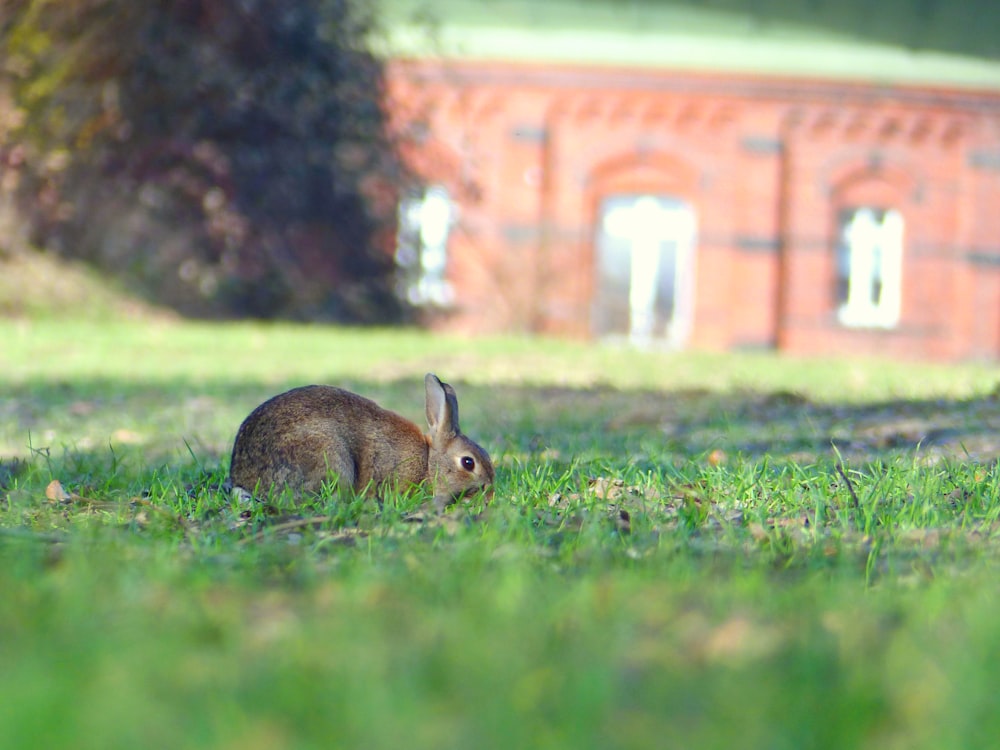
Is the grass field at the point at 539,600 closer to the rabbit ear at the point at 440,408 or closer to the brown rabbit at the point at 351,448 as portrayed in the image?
the brown rabbit at the point at 351,448

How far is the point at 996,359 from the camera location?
2758 centimetres

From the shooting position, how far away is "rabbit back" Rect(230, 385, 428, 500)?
496 centimetres

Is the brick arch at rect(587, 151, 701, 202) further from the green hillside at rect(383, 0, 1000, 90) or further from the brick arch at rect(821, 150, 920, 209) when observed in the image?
the brick arch at rect(821, 150, 920, 209)

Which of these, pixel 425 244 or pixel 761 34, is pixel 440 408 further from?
pixel 761 34

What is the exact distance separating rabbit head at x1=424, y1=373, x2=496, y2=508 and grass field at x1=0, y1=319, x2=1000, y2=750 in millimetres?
186

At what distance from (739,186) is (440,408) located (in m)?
23.0

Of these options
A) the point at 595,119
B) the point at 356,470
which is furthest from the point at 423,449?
the point at 595,119

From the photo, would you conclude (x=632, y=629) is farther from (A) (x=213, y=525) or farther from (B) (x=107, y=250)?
(B) (x=107, y=250)

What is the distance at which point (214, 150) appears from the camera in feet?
73.3

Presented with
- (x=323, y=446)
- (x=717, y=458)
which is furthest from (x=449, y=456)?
(x=717, y=458)

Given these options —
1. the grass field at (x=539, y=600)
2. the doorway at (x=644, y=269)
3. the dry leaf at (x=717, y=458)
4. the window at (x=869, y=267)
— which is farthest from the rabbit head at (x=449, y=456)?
the window at (x=869, y=267)

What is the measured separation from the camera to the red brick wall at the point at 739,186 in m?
26.7

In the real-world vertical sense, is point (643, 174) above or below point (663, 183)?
above

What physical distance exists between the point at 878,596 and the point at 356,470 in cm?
242
